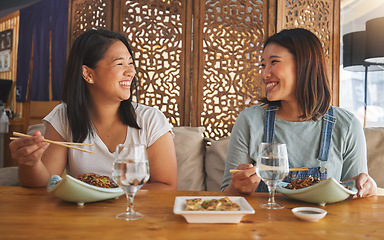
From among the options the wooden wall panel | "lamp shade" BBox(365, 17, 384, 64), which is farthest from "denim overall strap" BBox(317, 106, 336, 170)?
the wooden wall panel

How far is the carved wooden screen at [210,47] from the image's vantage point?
125 inches

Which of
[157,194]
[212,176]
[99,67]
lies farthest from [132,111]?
[212,176]

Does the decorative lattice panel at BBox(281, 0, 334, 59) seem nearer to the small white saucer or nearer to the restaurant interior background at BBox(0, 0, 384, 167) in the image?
the restaurant interior background at BBox(0, 0, 384, 167)

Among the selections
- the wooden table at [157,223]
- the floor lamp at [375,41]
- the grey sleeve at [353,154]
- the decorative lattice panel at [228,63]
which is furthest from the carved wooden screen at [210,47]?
the wooden table at [157,223]

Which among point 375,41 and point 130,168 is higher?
point 375,41

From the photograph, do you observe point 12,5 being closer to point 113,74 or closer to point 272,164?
point 113,74

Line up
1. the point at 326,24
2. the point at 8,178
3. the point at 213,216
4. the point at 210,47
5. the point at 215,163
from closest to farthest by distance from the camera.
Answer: the point at 213,216, the point at 8,178, the point at 215,163, the point at 210,47, the point at 326,24

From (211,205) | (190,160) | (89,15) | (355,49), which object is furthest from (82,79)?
(355,49)

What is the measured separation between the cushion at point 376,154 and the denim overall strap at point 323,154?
0.82m

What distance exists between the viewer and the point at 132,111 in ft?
5.98

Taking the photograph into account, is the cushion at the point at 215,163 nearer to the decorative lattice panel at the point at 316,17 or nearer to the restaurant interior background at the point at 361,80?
the decorative lattice panel at the point at 316,17

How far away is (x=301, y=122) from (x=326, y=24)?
2080mm

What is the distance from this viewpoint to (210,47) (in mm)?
3195

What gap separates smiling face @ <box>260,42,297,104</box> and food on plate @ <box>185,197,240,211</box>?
0.84 m
